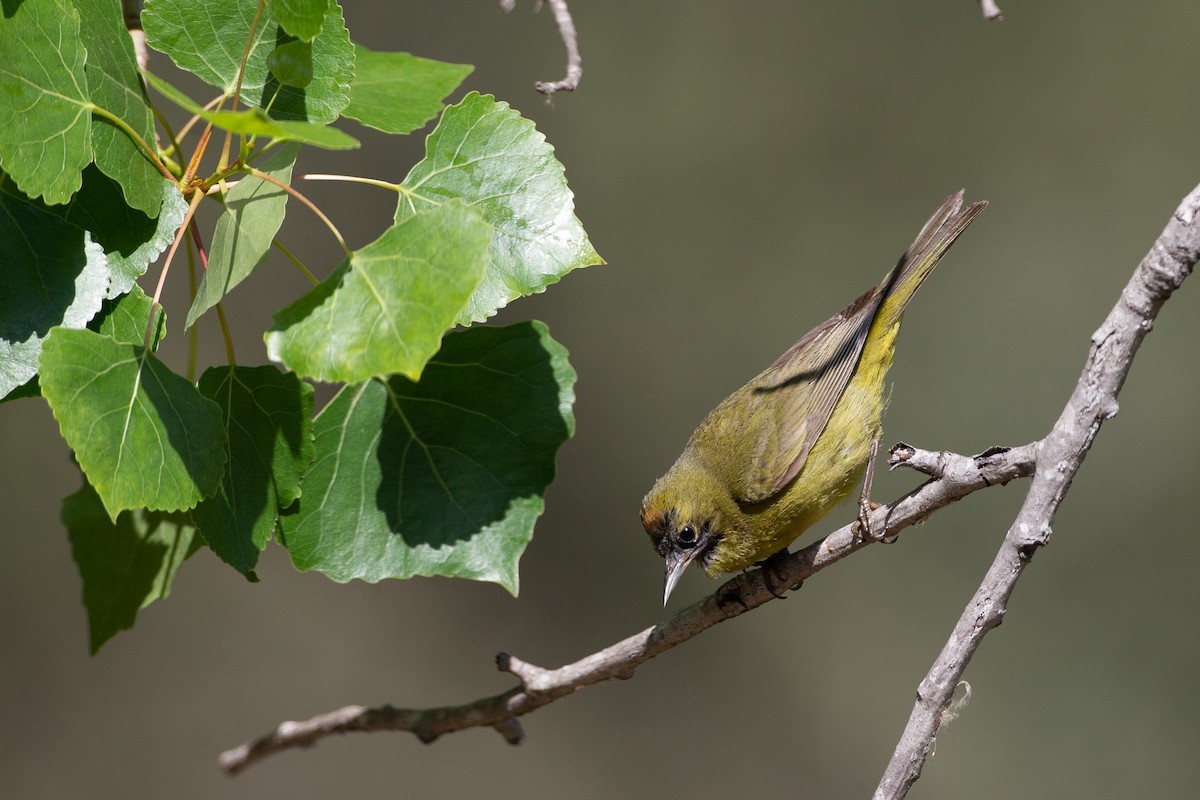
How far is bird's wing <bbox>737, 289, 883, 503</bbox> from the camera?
8.81 feet

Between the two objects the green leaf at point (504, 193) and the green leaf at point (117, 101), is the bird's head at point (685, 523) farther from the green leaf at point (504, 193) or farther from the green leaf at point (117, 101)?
the green leaf at point (117, 101)

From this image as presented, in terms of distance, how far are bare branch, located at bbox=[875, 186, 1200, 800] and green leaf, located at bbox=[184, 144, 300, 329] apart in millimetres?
1092

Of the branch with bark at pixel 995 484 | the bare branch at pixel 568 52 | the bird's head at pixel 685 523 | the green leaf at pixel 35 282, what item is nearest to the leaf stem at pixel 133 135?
Result: the green leaf at pixel 35 282

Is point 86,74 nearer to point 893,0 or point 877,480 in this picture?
point 877,480

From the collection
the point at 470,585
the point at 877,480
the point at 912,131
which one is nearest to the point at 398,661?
the point at 470,585

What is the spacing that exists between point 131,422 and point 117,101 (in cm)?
45

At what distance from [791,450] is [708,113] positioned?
→ 3.97 meters

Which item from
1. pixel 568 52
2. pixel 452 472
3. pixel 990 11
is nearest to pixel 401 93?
pixel 568 52

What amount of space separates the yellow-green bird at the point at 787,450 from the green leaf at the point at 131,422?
1518 mm

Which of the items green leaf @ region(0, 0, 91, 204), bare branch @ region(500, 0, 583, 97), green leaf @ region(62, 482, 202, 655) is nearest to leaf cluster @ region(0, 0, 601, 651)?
green leaf @ region(0, 0, 91, 204)

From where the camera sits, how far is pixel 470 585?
5.84 m

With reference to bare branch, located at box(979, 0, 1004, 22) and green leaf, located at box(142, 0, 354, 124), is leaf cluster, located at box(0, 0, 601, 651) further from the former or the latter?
bare branch, located at box(979, 0, 1004, 22)

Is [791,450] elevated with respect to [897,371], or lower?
elevated

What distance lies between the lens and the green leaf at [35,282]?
1.44 metres
